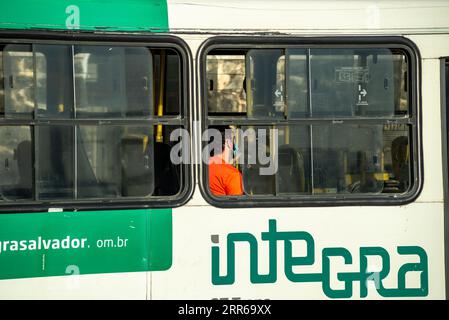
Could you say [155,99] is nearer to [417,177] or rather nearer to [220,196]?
[220,196]

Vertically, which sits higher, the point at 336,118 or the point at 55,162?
the point at 336,118


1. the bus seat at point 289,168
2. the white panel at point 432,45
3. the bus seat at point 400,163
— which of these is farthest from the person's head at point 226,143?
the white panel at point 432,45

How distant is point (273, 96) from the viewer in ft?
17.1

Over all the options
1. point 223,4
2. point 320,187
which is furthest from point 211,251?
point 223,4

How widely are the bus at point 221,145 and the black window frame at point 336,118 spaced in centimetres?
1

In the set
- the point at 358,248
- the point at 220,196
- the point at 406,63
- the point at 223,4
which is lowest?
the point at 358,248

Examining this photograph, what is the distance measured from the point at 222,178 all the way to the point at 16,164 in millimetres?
1468

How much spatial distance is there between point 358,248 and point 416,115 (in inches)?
42.5

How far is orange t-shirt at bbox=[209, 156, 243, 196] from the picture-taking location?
17.0ft

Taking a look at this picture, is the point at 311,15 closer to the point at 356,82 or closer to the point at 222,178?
the point at 356,82

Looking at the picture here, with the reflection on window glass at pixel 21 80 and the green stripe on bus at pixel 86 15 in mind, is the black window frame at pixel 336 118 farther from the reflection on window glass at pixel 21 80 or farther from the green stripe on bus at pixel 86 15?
the reflection on window glass at pixel 21 80

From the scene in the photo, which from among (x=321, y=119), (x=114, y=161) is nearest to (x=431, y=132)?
(x=321, y=119)

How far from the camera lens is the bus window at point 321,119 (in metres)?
5.19

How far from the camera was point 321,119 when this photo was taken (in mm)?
5195
